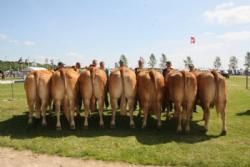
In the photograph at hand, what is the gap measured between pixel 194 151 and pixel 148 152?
1.19 meters

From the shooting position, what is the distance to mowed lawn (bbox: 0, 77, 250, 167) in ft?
28.7

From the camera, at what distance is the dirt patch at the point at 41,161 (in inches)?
329

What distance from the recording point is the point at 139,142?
1007 cm

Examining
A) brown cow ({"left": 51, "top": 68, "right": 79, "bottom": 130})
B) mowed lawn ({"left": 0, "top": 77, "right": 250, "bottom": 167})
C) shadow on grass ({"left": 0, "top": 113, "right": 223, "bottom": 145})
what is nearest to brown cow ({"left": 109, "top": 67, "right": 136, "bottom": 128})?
shadow on grass ({"left": 0, "top": 113, "right": 223, "bottom": 145})

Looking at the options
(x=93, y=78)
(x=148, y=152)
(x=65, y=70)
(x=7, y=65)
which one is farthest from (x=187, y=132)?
(x=7, y=65)

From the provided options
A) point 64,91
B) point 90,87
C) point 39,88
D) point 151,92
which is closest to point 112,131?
point 90,87

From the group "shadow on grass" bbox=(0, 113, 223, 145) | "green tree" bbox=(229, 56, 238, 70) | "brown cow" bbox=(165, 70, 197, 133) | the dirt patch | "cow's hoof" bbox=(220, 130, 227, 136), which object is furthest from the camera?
"green tree" bbox=(229, 56, 238, 70)

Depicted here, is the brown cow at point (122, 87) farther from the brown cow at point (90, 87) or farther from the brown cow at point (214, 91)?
the brown cow at point (214, 91)

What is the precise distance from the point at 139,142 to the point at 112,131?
1597mm

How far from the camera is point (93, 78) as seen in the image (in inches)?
463

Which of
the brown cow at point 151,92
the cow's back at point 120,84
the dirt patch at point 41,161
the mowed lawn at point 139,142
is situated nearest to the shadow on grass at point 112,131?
the mowed lawn at point 139,142

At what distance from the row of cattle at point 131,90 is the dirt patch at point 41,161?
2.60 metres

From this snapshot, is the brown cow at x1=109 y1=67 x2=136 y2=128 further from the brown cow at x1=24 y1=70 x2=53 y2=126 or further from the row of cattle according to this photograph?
the brown cow at x1=24 y1=70 x2=53 y2=126

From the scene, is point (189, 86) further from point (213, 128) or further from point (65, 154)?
point (65, 154)
